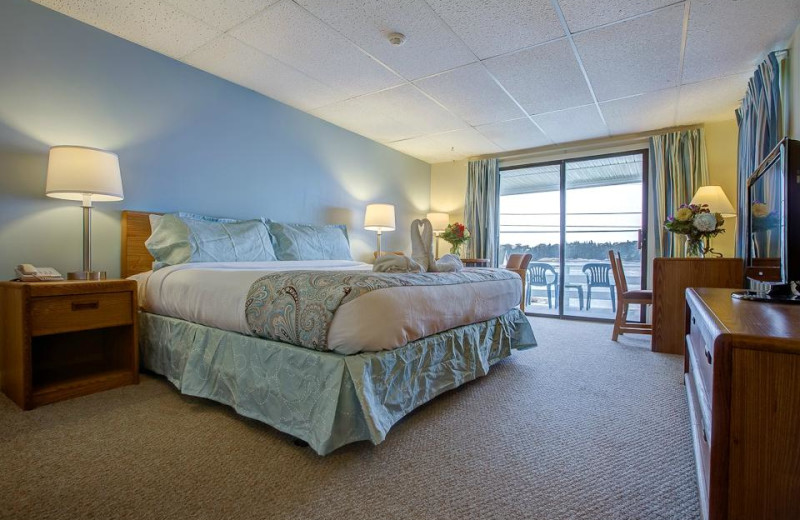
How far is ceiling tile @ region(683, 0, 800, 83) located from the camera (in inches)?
85.4

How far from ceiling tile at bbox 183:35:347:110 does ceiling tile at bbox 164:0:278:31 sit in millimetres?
203

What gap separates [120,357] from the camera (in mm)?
2275

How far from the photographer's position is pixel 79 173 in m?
2.06

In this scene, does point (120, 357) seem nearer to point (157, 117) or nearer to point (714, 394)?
point (157, 117)

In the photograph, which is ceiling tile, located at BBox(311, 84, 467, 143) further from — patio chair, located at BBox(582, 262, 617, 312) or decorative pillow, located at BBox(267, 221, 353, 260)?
patio chair, located at BBox(582, 262, 617, 312)

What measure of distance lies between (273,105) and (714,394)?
12.3 feet

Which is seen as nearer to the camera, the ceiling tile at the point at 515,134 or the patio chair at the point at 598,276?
the ceiling tile at the point at 515,134

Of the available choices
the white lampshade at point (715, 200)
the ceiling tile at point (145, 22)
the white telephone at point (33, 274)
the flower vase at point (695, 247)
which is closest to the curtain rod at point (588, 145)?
the white lampshade at point (715, 200)

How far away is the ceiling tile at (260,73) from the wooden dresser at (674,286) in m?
3.22

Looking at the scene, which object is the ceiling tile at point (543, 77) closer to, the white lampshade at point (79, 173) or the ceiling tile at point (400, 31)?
the ceiling tile at point (400, 31)

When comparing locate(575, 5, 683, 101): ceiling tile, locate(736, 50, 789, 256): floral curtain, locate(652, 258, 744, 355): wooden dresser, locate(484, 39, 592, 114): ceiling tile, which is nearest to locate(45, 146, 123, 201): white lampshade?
locate(484, 39, 592, 114): ceiling tile

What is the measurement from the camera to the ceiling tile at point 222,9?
2.18 meters

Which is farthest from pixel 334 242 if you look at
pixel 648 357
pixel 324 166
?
pixel 648 357

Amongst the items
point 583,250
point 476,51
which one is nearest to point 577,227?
point 583,250
